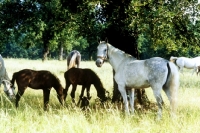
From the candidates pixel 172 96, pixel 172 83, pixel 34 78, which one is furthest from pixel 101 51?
pixel 34 78

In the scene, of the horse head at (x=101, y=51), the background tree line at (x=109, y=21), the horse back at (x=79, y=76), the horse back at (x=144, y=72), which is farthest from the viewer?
the horse back at (x=79, y=76)

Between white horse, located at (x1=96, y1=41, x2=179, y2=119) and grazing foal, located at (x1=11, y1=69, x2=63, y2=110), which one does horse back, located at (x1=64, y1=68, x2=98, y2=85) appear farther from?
white horse, located at (x1=96, y1=41, x2=179, y2=119)

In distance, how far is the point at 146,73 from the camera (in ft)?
27.3

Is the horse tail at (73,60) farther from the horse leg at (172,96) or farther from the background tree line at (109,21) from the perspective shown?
the horse leg at (172,96)

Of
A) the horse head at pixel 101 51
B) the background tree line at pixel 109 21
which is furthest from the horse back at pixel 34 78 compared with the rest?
the horse head at pixel 101 51

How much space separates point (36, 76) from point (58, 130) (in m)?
4.69

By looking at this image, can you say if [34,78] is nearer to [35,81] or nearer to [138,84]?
[35,81]

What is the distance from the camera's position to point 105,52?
30.3ft

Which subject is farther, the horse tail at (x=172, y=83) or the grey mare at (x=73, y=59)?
the grey mare at (x=73, y=59)

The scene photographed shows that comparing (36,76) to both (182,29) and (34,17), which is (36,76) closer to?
(34,17)

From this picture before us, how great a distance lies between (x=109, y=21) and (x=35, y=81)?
331cm

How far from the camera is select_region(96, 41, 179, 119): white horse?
26.4 ft

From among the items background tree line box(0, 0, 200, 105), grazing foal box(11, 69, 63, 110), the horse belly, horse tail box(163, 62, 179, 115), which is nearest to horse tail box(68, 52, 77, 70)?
background tree line box(0, 0, 200, 105)

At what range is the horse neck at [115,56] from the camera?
9.24 meters
